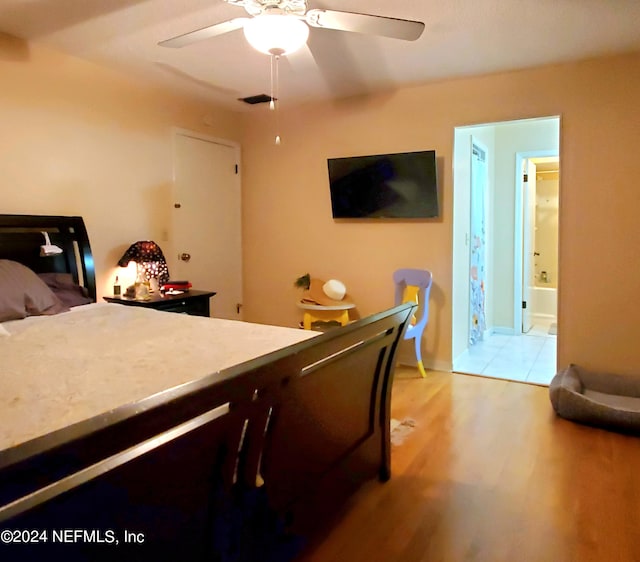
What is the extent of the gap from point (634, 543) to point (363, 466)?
3.56 ft

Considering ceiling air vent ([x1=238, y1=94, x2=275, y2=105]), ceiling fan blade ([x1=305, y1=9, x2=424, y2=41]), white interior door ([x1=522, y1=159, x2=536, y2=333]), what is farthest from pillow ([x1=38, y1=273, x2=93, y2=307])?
white interior door ([x1=522, y1=159, x2=536, y2=333])

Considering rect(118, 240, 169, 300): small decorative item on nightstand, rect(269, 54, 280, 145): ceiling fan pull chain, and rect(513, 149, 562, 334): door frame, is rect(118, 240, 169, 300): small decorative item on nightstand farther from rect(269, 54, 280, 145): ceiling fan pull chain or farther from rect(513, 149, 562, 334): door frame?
rect(513, 149, 562, 334): door frame

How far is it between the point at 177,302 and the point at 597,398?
10.2ft

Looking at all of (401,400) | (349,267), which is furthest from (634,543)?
(349,267)

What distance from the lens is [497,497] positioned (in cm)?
223

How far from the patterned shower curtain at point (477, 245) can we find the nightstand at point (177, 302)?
2.61 meters

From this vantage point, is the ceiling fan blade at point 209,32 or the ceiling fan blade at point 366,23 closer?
the ceiling fan blade at point 366,23

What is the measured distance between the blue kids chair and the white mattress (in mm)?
2019

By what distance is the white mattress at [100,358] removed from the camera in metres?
1.34

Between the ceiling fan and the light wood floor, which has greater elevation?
the ceiling fan

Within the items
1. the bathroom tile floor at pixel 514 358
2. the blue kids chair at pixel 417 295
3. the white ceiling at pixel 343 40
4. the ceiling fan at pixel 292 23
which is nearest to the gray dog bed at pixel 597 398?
the bathroom tile floor at pixel 514 358

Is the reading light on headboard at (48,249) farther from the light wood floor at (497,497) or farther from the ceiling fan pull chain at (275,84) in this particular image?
the light wood floor at (497,497)

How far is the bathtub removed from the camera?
6.77 meters

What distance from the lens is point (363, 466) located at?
2180 millimetres
